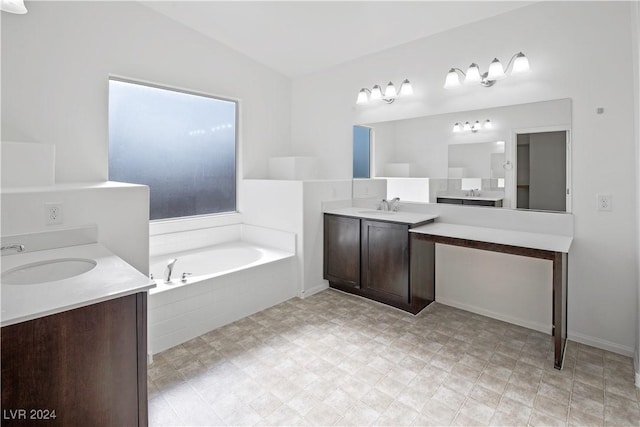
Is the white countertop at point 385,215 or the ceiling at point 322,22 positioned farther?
the white countertop at point 385,215

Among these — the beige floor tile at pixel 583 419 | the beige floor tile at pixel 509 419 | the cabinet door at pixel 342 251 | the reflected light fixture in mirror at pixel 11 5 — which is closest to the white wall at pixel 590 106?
the beige floor tile at pixel 583 419

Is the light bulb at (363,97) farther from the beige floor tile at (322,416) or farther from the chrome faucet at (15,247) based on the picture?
the chrome faucet at (15,247)

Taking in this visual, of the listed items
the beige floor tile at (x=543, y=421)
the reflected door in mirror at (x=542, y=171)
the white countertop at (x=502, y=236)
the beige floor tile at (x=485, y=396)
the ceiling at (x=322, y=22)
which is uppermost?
the ceiling at (x=322, y=22)

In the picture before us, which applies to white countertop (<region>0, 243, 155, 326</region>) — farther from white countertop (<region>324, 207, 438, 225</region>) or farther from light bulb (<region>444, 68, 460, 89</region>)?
light bulb (<region>444, 68, 460, 89</region>)

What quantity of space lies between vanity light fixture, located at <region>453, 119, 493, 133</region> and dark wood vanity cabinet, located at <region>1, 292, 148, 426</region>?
9.29 feet

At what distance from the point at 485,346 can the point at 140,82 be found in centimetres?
370

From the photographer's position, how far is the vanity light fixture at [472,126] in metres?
2.84

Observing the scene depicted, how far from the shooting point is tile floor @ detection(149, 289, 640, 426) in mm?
1729

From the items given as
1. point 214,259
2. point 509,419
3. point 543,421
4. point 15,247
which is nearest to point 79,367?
point 15,247

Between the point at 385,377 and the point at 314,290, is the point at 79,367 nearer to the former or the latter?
the point at 385,377

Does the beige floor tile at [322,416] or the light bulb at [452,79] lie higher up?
the light bulb at [452,79]

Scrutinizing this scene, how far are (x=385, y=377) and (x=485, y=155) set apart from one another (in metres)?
2.02

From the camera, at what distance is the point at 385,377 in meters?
2.05

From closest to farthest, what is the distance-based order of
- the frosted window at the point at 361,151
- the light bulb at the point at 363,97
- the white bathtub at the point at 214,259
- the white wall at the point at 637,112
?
the white wall at the point at 637,112 → the white bathtub at the point at 214,259 → the light bulb at the point at 363,97 → the frosted window at the point at 361,151
